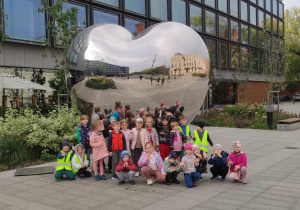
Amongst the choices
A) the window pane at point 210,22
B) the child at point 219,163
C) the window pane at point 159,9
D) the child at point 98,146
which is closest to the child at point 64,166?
the child at point 98,146

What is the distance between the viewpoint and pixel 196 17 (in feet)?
112

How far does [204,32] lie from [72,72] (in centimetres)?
2848

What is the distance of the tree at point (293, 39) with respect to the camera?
57281 mm

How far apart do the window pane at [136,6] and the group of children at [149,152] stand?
63.8 feet

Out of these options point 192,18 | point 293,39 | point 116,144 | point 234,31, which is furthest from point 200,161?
point 293,39

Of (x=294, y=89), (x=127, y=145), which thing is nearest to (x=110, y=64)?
(x=127, y=145)

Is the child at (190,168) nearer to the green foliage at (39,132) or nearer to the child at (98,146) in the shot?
the child at (98,146)

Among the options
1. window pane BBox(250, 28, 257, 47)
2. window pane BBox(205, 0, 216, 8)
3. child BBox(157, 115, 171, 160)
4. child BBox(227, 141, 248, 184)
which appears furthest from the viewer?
window pane BBox(250, 28, 257, 47)

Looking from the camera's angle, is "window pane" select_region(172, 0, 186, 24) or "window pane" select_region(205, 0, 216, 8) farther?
"window pane" select_region(205, 0, 216, 8)

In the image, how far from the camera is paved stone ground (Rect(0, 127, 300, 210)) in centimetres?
541

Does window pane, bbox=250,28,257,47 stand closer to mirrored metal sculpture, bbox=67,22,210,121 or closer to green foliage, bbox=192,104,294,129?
green foliage, bbox=192,104,294,129

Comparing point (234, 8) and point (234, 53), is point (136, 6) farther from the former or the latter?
point (234, 8)

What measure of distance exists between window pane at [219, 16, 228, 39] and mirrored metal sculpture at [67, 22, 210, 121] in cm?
3137

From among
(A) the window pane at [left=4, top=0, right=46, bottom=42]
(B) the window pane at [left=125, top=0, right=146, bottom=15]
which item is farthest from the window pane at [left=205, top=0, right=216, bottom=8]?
(A) the window pane at [left=4, top=0, right=46, bottom=42]
